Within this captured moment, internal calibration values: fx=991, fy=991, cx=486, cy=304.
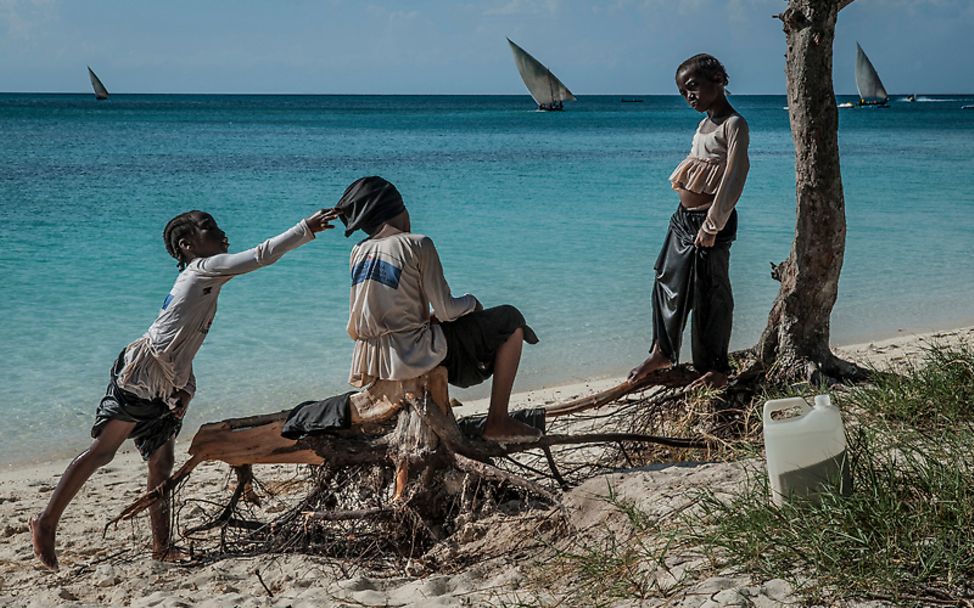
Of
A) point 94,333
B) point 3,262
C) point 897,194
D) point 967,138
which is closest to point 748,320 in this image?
point 94,333

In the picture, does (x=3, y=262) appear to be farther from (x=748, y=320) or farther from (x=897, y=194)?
(x=897, y=194)

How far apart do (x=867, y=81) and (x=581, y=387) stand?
69.2m

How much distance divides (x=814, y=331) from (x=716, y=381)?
0.81 metres

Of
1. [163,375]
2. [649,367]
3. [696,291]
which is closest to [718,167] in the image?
[696,291]

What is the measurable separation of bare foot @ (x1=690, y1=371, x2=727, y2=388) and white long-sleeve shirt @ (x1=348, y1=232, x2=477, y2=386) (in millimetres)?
1619

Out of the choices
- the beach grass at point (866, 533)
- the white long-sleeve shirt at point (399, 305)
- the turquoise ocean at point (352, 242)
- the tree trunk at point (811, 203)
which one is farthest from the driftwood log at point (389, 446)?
the turquoise ocean at point (352, 242)

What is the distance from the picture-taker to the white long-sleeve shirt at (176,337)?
166 inches

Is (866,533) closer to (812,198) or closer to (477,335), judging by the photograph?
(477,335)

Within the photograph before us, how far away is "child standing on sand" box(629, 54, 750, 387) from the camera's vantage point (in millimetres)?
4879

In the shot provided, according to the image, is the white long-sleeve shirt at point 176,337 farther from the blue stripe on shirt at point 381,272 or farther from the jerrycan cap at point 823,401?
the jerrycan cap at point 823,401

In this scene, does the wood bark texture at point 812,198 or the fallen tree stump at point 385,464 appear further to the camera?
the wood bark texture at point 812,198

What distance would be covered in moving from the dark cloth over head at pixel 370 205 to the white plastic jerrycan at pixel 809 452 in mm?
1766

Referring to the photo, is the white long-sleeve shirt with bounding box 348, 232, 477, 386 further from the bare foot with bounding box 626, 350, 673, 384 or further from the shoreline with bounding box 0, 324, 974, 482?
the shoreline with bounding box 0, 324, 974, 482

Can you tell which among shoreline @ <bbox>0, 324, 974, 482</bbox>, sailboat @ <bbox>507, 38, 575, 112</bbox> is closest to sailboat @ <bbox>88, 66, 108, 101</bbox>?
sailboat @ <bbox>507, 38, 575, 112</bbox>
